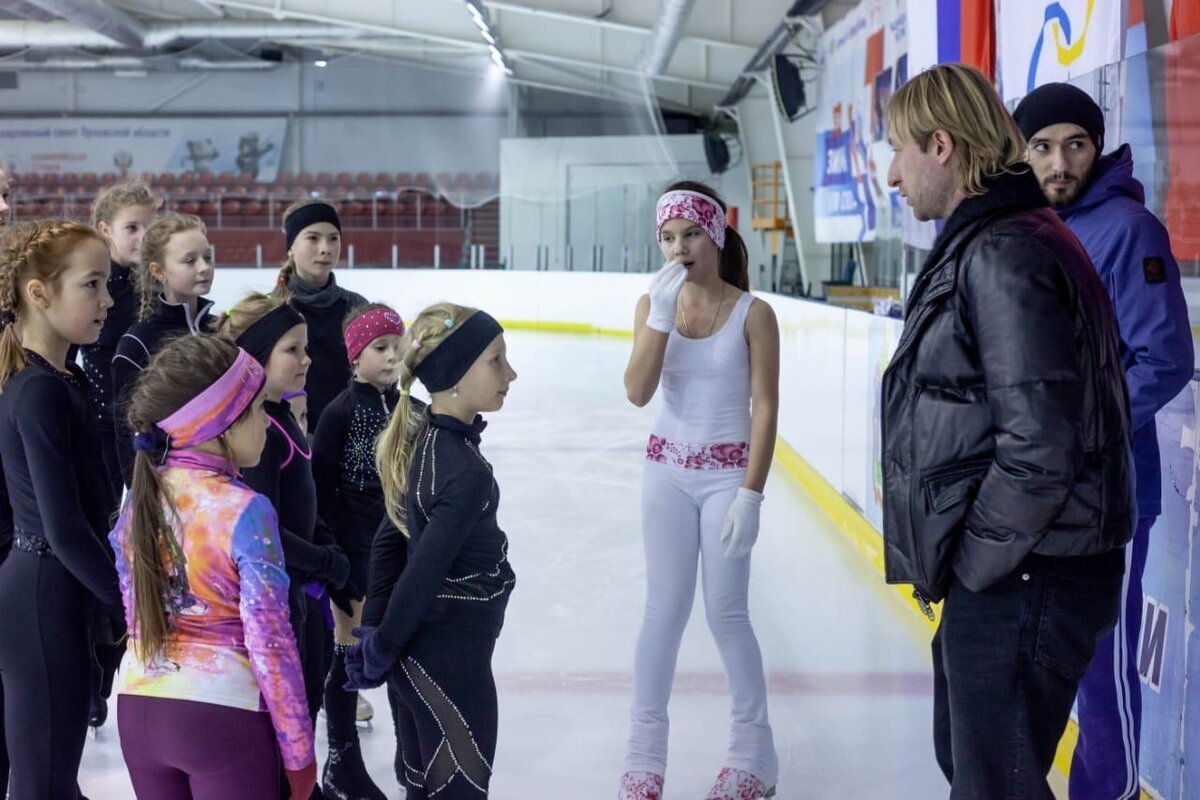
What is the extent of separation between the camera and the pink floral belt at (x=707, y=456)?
8.76 feet

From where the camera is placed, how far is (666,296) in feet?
8.63

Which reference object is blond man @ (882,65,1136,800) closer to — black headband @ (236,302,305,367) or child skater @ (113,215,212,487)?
black headband @ (236,302,305,367)

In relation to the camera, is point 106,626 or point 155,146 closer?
point 106,626

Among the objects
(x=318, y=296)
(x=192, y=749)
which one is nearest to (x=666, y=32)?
(x=318, y=296)

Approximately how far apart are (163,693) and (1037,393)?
3.89 ft

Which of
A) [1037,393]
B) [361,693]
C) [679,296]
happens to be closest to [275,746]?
[1037,393]

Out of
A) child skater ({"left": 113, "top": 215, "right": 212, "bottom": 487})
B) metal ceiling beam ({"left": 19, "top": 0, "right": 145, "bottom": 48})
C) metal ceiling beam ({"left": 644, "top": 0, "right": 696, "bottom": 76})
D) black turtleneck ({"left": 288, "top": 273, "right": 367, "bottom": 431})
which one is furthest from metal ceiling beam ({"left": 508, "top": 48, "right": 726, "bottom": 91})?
child skater ({"left": 113, "top": 215, "right": 212, "bottom": 487})

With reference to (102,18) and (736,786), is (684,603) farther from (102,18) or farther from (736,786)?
(102,18)

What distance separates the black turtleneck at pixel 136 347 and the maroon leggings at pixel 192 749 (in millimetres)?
1196

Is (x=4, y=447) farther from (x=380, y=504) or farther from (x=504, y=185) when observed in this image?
(x=504, y=185)

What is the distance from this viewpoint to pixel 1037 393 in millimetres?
1533

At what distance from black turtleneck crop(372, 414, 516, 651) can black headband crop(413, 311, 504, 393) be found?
2.4 inches

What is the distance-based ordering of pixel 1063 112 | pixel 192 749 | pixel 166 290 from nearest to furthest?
1. pixel 192 749
2. pixel 1063 112
3. pixel 166 290

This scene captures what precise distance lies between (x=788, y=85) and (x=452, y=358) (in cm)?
1108
